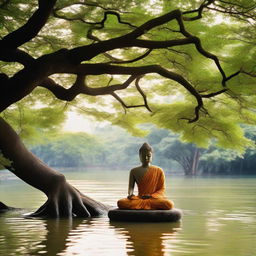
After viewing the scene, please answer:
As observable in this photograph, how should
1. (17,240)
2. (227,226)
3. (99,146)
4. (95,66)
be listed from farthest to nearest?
(99,146) < (95,66) < (227,226) < (17,240)

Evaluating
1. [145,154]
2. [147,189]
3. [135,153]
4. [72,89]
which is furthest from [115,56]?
[135,153]

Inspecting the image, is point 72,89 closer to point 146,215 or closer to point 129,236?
point 146,215

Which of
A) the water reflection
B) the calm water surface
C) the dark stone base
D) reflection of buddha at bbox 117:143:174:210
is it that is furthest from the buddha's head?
the water reflection

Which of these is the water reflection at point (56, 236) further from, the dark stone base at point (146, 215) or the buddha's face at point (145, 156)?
the buddha's face at point (145, 156)

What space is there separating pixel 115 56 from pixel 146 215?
18.1 feet

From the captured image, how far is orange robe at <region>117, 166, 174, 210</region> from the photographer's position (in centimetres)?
1254

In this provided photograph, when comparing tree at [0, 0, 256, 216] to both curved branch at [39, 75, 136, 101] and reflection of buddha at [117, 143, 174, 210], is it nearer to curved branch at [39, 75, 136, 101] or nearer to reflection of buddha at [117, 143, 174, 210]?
curved branch at [39, 75, 136, 101]

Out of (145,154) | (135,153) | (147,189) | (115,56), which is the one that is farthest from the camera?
(135,153)

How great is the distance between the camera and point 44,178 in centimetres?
1422

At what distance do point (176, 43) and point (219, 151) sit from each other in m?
44.3

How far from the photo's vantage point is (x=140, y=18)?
1320cm

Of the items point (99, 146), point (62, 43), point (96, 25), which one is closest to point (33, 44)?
point (62, 43)

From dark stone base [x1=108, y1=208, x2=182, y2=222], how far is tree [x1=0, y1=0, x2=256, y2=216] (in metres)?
1.94

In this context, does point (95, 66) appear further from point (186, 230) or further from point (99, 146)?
point (99, 146)
